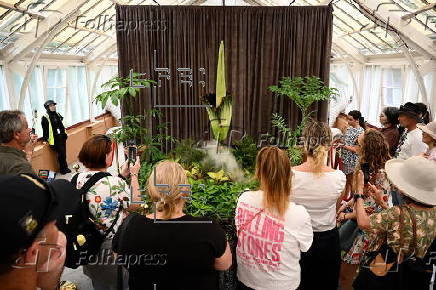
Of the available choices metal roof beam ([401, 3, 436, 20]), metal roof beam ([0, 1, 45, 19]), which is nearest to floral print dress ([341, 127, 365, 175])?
metal roof beam ([401, 3, 436, 20])

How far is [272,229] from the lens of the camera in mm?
1545

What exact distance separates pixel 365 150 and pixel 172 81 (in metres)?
2.58

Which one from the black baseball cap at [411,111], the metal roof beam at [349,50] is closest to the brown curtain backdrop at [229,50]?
the black baseball cap at [411,111]

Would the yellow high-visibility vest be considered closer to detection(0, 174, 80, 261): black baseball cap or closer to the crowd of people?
the crowd of people

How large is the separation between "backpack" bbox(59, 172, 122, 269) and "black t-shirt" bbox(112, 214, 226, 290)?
1.62ft

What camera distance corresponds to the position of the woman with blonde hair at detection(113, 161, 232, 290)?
1.31m

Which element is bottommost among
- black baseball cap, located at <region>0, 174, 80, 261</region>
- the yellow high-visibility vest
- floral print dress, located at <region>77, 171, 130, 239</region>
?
the yellow high-visibility vest

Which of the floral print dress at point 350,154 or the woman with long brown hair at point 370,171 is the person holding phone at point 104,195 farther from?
the floral print dress at point 350,154

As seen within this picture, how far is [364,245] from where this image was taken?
229 cm

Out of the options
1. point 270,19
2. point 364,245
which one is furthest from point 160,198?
point 270,19

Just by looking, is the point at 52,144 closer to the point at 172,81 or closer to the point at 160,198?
the point at 172,81

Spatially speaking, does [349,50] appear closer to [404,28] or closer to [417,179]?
[404,28]

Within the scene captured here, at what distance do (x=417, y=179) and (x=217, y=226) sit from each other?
93cm

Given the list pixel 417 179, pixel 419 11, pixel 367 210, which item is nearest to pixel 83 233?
pixel 417 179
